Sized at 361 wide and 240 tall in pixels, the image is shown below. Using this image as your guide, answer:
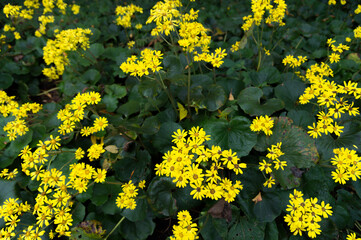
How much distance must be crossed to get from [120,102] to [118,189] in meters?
1.45

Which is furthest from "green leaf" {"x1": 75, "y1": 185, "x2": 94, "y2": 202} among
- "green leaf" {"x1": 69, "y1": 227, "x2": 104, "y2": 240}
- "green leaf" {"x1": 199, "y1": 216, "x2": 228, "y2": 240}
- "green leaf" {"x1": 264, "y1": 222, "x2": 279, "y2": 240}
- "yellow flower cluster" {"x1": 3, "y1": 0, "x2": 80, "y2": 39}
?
"yellow flower cluster" {"x1": 3, "y1": 0, "x2": 80, "y2": 39}

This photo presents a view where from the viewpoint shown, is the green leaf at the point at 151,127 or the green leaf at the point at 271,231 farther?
the green leaf at the point at 151,127

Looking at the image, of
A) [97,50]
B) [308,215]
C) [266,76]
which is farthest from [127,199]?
[97,50]

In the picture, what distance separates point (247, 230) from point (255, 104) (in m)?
1.26

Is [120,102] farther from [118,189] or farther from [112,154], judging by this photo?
[118,189]

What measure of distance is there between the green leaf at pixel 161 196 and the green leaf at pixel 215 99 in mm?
895

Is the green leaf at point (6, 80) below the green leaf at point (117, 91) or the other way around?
below

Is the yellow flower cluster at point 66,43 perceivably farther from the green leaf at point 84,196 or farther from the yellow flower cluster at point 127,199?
the yellow flower cluster at point 127,199

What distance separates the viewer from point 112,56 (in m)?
3.57

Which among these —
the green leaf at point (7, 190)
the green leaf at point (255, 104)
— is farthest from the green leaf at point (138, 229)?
the green leaf at point (255, 104)

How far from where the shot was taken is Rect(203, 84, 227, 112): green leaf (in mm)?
2328

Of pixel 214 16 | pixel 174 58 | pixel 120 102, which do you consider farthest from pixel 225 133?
pixel 214 16

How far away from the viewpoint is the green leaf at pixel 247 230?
1968 millimetres

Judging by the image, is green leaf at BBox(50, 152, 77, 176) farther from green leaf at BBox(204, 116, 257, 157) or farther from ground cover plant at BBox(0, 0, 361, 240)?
green leaf at BBox(204, 116, 257, 157)
